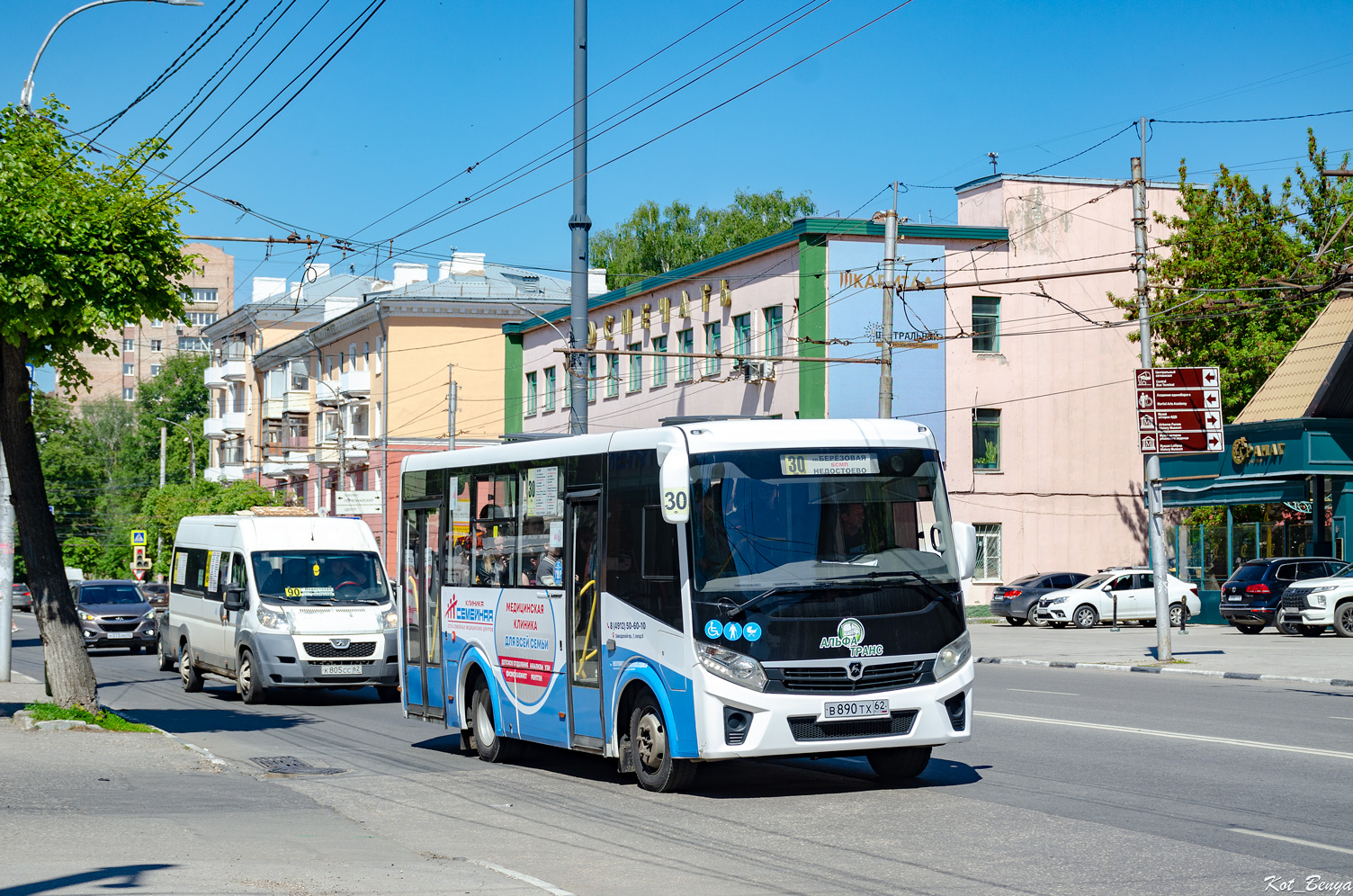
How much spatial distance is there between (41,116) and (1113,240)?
37.6m

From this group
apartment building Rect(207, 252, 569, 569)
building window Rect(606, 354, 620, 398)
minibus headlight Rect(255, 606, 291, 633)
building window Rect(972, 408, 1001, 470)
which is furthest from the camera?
apartment building Rect(207, 252, 569, 569)

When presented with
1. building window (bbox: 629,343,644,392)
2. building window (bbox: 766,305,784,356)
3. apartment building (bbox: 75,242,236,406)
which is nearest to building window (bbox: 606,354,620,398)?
building window (bbox: 629,343,644,392)

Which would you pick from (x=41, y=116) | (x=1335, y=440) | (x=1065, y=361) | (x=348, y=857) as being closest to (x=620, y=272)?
(x=1065, y=361)

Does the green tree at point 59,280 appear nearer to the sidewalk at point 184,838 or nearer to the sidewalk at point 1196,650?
the sidewalk at point 184,838

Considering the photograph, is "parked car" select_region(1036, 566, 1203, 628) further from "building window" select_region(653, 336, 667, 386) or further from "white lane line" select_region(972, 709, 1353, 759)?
"white lane line" select_region(972, 709, 1353, 759)

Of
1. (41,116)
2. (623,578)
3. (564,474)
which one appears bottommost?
(623,578)

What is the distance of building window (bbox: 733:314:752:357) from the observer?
46.0 meters

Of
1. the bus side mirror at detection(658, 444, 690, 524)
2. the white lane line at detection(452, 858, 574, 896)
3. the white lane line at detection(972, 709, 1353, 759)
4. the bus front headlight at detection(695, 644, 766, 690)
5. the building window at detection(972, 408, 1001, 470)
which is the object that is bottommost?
the white lane line at detection(972, 709, 1353, 759)

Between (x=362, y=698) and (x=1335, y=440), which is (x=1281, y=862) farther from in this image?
(x=1335, y=440)

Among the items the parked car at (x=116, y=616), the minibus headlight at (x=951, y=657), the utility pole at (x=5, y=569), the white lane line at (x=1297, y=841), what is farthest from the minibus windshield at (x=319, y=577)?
the parked car at (x=116, y=616)

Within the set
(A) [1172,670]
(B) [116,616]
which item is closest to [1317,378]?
(A) [1172,670]

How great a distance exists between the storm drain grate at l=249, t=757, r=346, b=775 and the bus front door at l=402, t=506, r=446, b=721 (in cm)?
139

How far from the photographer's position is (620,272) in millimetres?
72875

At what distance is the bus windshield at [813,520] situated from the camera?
10.7 metres
